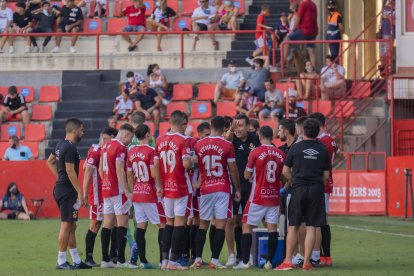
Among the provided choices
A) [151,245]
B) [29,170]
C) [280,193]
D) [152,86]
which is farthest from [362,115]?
[280,193]

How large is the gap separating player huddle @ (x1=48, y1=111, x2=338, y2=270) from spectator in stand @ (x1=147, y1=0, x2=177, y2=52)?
17356 millimetres

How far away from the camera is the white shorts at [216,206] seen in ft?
57.8

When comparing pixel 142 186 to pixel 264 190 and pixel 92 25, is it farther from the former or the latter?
pixel 92 25

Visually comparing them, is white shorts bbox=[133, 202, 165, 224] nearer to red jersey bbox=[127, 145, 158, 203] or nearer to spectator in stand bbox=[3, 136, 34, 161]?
red jersey bbox=[127, 145, 158, 203]

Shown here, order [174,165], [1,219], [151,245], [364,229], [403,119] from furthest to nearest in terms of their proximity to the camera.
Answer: [403,119]
[1,219]
[364,229]
[151,245]
[174,165]

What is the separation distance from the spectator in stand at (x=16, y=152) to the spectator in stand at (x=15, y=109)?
2.07 m

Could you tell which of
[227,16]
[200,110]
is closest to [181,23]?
[227,16]

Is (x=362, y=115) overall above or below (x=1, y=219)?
above

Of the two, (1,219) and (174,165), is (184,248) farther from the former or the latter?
(1,219)

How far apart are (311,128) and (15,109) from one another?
1731cm

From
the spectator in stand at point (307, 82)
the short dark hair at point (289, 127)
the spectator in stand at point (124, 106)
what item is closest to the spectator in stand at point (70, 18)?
the spectator in stand at point (124, 106)

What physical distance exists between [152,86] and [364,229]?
372 inches

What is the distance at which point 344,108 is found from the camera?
31.3 metres

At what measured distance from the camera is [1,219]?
92.7 feet
